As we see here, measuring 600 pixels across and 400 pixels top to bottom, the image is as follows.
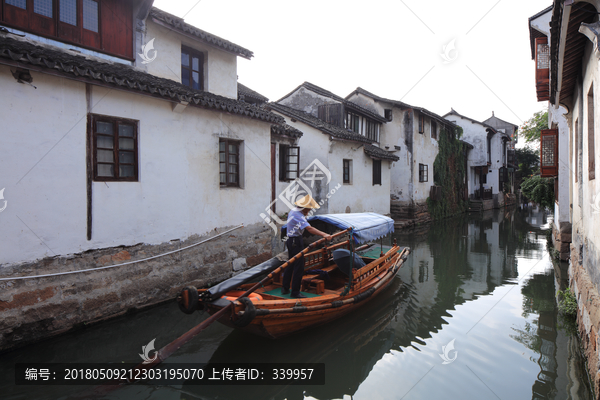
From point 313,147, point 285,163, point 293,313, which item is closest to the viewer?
point 293,313

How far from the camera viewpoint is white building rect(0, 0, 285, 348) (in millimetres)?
5336

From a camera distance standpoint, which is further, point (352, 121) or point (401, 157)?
point (401, 157)

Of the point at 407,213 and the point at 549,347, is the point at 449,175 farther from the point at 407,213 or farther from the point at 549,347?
the point at 549,347

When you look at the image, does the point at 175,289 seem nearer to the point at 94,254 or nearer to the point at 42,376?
the point at 94,254

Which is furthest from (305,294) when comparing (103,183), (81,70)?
(81,70)

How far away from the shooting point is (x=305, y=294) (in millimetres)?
6203

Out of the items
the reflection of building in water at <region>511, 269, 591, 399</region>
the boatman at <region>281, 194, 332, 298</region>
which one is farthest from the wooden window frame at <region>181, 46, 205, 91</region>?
the reflection of building in water at <region>511, 269, 591, 399</region>

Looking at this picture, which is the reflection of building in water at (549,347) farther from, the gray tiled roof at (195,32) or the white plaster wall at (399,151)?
the white plaster wall at (399,151)

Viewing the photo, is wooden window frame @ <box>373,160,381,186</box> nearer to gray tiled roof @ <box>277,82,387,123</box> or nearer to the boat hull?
gray tiled roof @ <box>277,82,387,123</box>

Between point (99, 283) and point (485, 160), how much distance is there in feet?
98.5

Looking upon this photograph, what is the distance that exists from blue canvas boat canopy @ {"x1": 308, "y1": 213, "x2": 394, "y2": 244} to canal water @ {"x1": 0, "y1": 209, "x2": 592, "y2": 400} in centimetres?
145

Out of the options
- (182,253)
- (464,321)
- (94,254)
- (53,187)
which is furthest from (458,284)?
(53,187)

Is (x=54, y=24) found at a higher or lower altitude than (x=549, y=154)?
higher

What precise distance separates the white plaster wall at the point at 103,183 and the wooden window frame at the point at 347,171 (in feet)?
22.1
